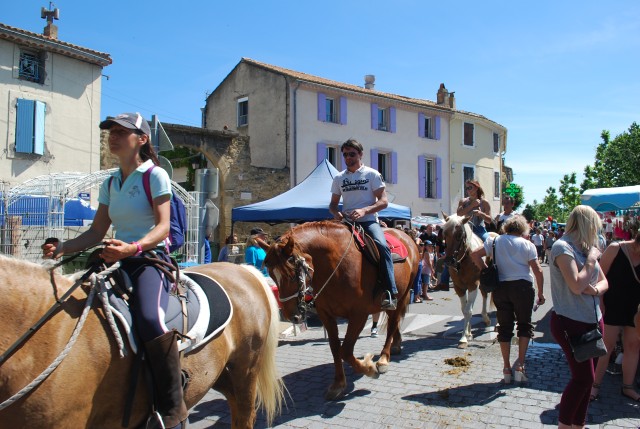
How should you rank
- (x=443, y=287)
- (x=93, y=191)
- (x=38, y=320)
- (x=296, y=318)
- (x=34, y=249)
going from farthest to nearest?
(x=93, y=191) < (x=443, y=287) < (x=34, y=249) < (x=296, y=318) < (x=38, y=320)

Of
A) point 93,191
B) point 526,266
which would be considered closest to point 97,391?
point 526,266

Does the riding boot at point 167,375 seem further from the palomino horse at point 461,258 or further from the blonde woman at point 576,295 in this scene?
the palomino horse at point 461,258

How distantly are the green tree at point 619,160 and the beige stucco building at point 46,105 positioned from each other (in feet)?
112

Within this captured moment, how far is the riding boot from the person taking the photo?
2529 mm

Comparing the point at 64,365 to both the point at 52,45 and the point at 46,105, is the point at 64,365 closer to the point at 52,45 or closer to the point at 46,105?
the point at 46,105

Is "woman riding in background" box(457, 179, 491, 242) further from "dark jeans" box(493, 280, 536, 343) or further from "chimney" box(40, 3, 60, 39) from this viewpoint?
"chimney" box(40, 3, 60, 39)

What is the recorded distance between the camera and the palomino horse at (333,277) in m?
4.47

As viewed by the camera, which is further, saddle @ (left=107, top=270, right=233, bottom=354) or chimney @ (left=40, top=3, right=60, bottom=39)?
chimney @ (left=40, top=3, right=60, bottom=39)

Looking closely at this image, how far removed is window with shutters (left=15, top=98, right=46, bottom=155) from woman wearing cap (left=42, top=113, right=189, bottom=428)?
16870 millimetres

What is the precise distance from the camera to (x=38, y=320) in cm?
224

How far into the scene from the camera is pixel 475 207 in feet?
26.4

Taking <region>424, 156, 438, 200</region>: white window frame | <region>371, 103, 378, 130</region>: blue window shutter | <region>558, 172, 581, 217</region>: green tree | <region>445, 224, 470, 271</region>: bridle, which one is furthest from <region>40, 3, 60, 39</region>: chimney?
<region>558, 172, 581, 217</region>: green tree

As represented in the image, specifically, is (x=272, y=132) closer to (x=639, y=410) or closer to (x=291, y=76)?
(x=291, y=76)

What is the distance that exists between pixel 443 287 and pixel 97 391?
502 inches
